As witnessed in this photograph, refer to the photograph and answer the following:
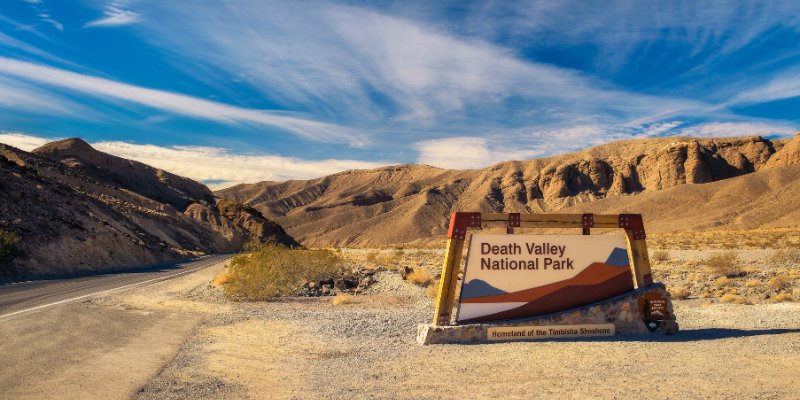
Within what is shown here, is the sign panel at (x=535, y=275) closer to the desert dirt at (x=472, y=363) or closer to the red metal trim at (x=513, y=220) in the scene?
the red metal trim at (x=513, y=220)

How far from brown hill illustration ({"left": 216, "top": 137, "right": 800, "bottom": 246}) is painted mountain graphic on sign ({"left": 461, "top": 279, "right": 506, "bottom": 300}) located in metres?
96.4

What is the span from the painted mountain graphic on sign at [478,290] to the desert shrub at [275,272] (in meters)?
10.3

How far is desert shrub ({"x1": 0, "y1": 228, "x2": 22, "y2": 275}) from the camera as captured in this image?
3062 centimetres

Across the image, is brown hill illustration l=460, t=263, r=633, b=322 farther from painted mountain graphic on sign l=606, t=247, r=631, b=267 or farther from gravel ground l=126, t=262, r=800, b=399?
gravel ground l=126, t=262, r=800, b=399

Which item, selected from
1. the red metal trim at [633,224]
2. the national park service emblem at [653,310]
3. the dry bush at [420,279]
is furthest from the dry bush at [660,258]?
the national park service emblem at [653,310]

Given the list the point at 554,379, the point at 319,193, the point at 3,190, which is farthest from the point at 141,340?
the point at 319,193

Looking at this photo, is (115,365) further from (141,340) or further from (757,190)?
(757,190)

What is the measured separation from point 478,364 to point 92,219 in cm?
4741

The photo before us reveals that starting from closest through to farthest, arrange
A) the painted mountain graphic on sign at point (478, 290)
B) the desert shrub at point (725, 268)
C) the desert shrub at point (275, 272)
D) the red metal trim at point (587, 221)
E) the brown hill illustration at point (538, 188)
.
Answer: the painted mountain graphic on sign at point (478, 290) < the red metal trim at point (587, 221) < the desert shrub at point (275, 272) < the desert shrub at point (725, 268) < the brown hill illustration at point (538, 188)

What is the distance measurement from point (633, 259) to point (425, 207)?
118 m

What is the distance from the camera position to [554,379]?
7.21 m

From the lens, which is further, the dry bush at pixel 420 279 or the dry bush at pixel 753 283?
the dry bush at pixel 420 279

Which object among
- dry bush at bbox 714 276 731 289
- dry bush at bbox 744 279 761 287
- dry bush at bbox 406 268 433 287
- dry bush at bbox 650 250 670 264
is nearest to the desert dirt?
dry bush at bbox 744 279 761 287

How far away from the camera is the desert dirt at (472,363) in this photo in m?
6.82
